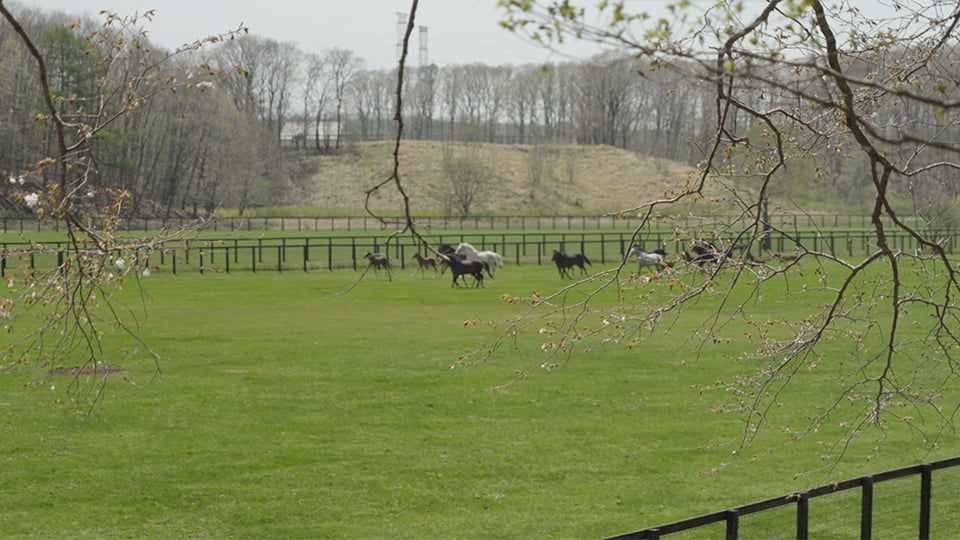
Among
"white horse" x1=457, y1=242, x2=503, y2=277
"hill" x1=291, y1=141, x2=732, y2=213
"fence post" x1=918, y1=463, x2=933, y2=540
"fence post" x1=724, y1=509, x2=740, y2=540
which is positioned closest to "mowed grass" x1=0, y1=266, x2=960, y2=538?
"fence post" x1=724, y1=509, x2=740, y2=540

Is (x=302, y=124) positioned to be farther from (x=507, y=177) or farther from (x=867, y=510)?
(x=867, y=510)

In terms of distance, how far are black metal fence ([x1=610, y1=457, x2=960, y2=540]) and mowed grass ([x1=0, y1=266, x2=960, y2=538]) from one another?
81 centimetres

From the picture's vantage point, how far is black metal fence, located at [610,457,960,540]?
7.96m

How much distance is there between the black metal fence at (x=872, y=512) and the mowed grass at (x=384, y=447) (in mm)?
810

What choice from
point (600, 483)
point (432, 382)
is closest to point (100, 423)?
point (432, 382)

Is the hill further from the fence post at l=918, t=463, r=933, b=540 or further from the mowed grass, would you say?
the fence post at l=918, t=463, r=933, b=540

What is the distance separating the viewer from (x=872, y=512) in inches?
365

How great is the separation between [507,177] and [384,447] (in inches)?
4009

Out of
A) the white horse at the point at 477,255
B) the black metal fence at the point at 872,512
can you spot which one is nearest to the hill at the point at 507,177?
the white horse at the point at 477,255

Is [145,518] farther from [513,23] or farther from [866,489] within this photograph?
[513,23]

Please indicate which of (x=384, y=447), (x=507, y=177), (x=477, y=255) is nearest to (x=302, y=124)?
(x=507, y=177)

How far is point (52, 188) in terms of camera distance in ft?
18.6

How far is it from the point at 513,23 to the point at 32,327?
22686 mm

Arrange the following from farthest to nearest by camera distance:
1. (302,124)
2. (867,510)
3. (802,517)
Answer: (302,124) < (867,510) < (802,517)
